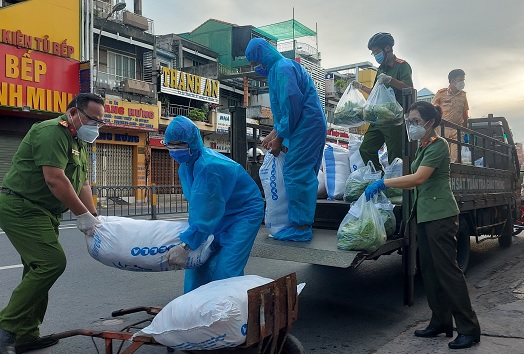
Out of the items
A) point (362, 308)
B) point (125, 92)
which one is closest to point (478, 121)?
point (362, 308)

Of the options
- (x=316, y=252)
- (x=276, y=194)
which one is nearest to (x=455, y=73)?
(x=276, y=194)

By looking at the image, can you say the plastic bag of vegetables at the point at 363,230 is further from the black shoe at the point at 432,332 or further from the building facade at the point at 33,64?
the building facade at the point at 33,64

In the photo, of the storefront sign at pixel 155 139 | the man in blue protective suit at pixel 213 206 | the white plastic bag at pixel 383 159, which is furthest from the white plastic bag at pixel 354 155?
the storefront sign at pixel 155 139

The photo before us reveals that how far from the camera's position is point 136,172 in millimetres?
21594

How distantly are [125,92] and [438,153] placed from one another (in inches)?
735

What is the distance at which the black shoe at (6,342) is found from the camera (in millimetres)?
2938

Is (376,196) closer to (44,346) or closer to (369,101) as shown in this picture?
(369,101)

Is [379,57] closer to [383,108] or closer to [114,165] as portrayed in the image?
[383,108]

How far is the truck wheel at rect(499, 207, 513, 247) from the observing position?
800 cm

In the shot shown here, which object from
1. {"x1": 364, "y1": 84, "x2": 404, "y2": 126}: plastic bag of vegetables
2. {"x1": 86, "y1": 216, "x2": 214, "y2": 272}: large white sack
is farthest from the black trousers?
{"x1": 86, "y1": 216, "x2": 214, "y2": 272}: large white sack

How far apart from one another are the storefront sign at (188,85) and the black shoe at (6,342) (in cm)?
1997

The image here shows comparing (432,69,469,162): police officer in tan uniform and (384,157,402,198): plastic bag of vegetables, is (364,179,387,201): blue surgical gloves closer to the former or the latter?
(384,157,402,198): plastic bag of vegetables

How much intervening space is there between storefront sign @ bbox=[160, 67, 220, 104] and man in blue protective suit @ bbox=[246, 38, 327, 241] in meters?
18.8

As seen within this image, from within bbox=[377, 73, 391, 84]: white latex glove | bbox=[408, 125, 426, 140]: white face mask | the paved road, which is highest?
bbox=[377, 73, 391, 84]: white latex glove
